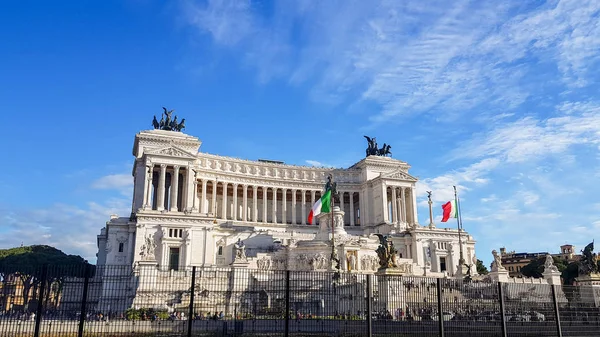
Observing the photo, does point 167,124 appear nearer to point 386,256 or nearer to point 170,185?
point 170,185

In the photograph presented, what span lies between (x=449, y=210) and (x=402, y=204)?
26878mm

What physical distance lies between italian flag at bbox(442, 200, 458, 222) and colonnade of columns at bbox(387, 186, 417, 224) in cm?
2411

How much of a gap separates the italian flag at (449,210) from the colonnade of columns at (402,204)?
79.1 ft

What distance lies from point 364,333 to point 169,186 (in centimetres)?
7526

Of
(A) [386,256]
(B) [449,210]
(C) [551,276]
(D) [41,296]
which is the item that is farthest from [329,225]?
(D) [41,296]

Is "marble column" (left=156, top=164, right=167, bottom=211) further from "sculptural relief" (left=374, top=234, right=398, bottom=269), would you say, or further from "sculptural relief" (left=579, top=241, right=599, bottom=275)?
"sculptural relief" (left=579, top=241, right=599, bottom=275)

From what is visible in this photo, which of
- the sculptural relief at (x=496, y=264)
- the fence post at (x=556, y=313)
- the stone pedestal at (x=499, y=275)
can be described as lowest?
the fence post at (x=556, y=313)

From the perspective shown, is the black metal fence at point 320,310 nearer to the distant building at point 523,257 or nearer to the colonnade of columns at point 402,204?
the colonnade of columns at point 402,204

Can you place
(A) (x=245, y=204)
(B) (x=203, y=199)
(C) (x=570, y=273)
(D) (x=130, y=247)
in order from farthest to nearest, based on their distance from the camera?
1. (C) (x=570, y=273)
2. (A) (x=245, y=204)
3. (B) (x=203, y=199)
4. (D) (x=130, y=247)

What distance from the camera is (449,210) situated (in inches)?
2977

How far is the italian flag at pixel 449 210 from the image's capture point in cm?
7450

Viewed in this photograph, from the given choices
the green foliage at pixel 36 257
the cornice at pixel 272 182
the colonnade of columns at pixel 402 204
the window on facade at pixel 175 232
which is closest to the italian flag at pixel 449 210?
the colonnade of columns at pixel 402 204

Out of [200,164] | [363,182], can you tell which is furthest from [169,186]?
[363,182]

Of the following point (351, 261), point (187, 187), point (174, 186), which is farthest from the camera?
point (187, 187)
